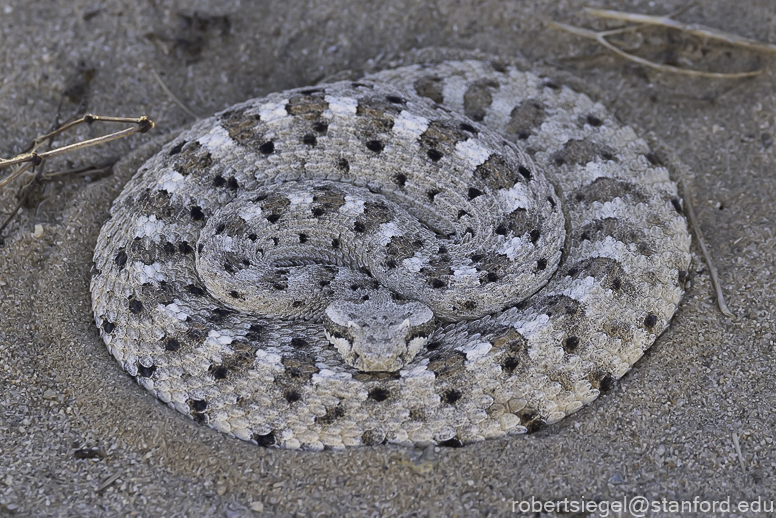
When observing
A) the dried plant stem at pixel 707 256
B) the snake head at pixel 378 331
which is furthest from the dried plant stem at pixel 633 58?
the snake head at pixel 378 331

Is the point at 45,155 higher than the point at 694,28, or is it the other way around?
the point at 694,28

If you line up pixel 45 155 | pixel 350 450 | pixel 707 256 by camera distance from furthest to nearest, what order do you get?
pixel 707 256
pixel 45 155
pixel 350 450

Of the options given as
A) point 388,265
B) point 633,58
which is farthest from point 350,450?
point 633,58

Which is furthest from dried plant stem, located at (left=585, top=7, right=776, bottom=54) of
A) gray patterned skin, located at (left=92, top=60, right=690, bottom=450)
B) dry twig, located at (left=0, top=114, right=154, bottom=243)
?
dry twig, located at (left=0, top=114, right=154, bottom=243)

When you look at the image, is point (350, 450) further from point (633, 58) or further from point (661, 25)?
point (661, 25)

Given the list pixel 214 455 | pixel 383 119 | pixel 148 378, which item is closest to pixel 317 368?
pixel 214 455

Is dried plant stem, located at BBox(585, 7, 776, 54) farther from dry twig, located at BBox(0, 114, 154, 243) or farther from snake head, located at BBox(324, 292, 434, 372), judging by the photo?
dry twig, located at BBox(0, 114, 154, 243)
